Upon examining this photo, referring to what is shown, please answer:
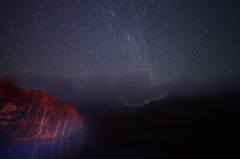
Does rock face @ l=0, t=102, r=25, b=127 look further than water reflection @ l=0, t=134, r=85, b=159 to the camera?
Yes

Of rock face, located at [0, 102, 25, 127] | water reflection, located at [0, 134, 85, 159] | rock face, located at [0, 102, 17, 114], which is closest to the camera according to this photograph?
water reflection, located at [0, 134, 85, 159]

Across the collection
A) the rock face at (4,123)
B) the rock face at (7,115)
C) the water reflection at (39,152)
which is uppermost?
the rock face at (7,115)

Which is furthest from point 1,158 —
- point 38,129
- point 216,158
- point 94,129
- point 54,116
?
point 94,129

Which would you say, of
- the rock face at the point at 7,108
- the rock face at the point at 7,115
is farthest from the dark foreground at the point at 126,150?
the rock face at the point at 7,108

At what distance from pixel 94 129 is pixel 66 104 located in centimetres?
5551

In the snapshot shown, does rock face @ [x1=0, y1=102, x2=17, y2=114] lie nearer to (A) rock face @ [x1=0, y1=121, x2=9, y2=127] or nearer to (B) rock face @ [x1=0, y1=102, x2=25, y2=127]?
(B) rock face @ [x1=0, y1=102, x2=25, y2=127]

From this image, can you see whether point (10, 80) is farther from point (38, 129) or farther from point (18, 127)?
point (38, 129)

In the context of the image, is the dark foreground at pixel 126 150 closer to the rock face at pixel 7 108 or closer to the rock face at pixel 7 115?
the rock face at pixel 7 115

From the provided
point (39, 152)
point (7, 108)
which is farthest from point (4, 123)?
point (39, 152)

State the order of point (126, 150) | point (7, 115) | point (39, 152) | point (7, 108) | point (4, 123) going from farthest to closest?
point (7, 115) < point (7, 108) < point (4, 123) < point (126, 150) < point (39, 152)

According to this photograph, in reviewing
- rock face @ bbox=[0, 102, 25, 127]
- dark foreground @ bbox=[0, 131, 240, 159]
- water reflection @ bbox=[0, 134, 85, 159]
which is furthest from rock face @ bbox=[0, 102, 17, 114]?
water reflection @ bbox=[0, 134, 85, 159]

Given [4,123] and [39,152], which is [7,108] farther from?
[39,152]

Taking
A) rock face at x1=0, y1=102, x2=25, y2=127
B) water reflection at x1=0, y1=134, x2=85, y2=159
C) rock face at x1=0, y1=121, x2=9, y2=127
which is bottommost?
water reflection at x1=0, y1=134, x2=85, y2=159

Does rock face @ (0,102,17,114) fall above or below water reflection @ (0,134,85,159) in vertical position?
above
